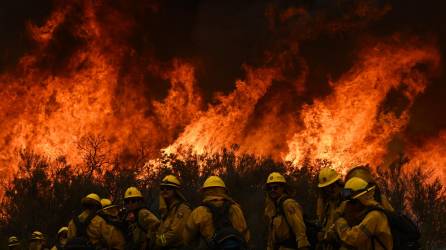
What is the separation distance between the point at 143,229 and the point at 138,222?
0.13m

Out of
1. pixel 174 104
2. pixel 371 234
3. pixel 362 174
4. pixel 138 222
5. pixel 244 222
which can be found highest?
pixel 174 104

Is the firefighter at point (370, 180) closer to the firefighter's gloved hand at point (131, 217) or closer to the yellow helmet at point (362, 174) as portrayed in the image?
the yellow helmet at point (362, 174)

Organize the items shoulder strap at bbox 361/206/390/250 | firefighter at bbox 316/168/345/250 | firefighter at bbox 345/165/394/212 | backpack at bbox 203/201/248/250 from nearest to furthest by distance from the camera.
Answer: shoulder strap at bbox 361/206/390/250
backpack at bbox 203/201/248/250
firefighter at bbox 345/165/394/212
firefighter at bbox 316/168/345/250

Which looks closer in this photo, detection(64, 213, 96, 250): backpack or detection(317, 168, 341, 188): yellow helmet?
detection(64, 213, 96, 250): backpack

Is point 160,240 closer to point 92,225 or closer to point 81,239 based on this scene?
point 81,239

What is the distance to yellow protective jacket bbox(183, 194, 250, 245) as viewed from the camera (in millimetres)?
8367

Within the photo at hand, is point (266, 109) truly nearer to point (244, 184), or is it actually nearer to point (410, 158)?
point (410, 158)

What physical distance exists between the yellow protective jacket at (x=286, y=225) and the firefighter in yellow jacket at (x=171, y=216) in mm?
1217

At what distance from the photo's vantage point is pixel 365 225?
22.1 feet

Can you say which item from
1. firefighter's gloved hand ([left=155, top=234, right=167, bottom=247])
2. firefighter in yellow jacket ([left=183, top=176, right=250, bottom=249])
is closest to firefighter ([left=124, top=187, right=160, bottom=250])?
firefighter's gloved hand ([left=155, top=234, right=167, bottom=247])

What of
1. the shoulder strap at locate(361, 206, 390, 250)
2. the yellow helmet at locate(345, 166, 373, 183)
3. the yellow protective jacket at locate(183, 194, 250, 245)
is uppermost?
the yellow helmet at locate(345, 166, 373, 183)

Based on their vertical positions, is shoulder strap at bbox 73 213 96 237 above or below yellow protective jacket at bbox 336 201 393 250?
above

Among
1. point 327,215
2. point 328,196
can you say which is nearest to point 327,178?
point 328,196

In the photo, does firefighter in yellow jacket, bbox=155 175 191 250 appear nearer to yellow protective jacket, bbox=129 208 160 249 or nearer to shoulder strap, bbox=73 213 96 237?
yellow protective jacket, bbox=129 208 160 249
